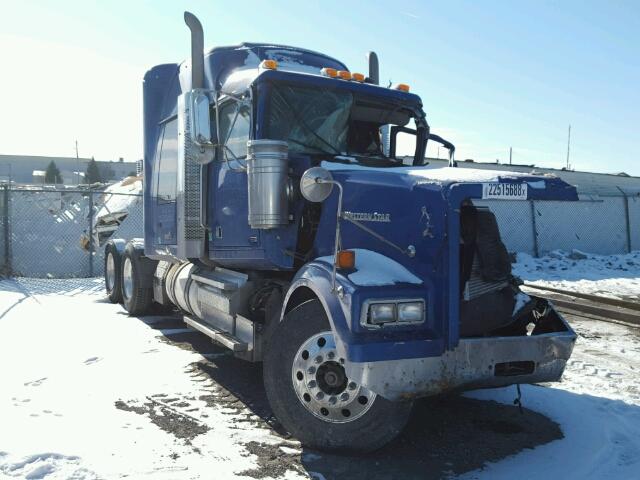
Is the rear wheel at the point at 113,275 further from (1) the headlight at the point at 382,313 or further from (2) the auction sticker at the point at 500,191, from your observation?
(2) the auction sticker at the point at 500,191

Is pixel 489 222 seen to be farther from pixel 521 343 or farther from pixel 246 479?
pixel 246 479

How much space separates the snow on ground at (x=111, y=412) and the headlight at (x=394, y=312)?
1217 millimetres

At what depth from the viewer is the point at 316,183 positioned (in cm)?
396

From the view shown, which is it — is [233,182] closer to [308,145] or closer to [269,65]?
[308,145]

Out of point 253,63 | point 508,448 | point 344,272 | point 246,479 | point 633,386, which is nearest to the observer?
point 246,479

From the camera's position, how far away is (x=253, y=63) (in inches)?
232

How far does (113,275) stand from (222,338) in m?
5.38

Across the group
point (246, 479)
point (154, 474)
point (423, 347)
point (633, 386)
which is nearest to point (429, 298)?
point (423, 347)

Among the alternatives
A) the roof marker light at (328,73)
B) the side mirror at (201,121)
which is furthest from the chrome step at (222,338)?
the roof marker light at (328,73)

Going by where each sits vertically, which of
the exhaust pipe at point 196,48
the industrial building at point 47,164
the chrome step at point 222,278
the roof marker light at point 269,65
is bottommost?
the chrome step at point 222,278

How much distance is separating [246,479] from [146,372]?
260 centimetres

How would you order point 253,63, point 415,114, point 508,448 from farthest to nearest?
point 415,114
point 253,63
point 508,448

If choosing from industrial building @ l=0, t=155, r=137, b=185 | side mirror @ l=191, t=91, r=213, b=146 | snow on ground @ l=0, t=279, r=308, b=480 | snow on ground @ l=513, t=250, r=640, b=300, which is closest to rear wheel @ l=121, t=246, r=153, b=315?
snow on ground @ l=0, t=279, r=308, b=480

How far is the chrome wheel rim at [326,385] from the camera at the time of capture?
384 centimetres
